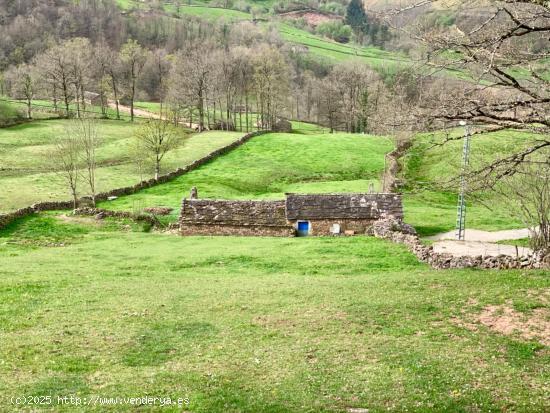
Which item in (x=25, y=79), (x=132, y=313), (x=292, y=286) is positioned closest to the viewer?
(x=132, y=313)

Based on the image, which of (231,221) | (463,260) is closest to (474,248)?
(463,260)

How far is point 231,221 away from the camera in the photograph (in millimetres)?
41062

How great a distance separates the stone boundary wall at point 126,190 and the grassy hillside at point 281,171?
922 mm

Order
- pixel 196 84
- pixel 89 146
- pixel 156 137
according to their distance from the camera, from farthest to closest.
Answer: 1. pixel 196 84
2. pixel 156 137
3. pixel 89 146

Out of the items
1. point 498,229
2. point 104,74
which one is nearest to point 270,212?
point 498,229

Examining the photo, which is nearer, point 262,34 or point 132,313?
point 132,313

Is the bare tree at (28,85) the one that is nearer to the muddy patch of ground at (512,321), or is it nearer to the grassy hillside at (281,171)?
the grassy hillside at (281,171)

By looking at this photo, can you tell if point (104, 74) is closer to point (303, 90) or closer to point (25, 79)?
point (25, 79)

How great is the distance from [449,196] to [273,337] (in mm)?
45956

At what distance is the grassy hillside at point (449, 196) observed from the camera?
4331 cm

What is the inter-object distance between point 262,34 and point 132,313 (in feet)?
551

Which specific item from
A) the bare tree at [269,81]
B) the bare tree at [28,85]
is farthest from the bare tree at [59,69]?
the bare tree at [269,81]

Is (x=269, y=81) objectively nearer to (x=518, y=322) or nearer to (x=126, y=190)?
(x=126, y=190)

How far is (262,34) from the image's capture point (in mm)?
175125
